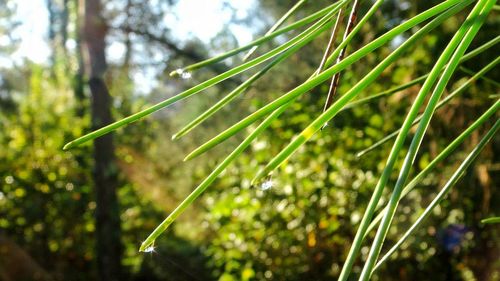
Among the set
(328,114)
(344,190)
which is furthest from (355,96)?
(344,190)

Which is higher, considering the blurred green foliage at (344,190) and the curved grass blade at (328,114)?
the curved grass blade at (328,114)

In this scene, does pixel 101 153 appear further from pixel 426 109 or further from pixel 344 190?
pixel 426 109

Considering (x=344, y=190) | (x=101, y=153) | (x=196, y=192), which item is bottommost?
(x=101, y=153)

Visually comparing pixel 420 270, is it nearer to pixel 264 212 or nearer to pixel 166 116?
pixel 264 212

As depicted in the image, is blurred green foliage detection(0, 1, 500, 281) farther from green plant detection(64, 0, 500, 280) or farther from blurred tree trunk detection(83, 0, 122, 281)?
green plant detection(64, 0, 500, 280)

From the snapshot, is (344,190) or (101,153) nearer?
(344,190)

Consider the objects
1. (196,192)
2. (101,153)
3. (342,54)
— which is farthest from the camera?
(101,153)

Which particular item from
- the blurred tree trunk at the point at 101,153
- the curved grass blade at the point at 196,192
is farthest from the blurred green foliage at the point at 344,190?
the curved grass blade at the point at 196,192

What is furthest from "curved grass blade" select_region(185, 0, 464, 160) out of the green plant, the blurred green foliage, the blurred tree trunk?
the blurred tree trunk

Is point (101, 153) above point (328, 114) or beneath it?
beneath

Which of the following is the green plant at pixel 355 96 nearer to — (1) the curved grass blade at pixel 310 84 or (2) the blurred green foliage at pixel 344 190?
(1) the curved grass blade at pixel 310 84
